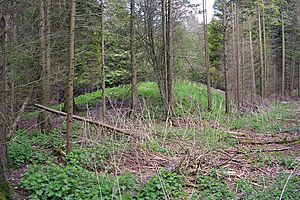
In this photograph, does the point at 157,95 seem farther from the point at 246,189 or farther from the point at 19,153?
the point at 246,189

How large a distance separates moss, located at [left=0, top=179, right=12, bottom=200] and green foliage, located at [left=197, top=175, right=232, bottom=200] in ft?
10.6

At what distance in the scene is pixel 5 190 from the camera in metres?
5.26

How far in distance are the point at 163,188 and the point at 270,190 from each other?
5.97 feet

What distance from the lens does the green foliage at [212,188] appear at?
560 centimetres

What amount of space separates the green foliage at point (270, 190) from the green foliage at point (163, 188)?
1076mm

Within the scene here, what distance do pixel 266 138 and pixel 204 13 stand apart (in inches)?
423

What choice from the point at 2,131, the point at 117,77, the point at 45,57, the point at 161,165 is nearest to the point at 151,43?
the point at 117,77

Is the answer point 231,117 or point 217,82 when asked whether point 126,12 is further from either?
point 217,82

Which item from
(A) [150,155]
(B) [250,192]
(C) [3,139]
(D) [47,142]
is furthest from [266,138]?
(C) [3,139]

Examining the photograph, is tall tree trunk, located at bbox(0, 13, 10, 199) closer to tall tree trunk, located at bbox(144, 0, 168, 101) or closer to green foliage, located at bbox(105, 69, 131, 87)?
tall tree trunk, located at bbox(144, 0, 168, 101)

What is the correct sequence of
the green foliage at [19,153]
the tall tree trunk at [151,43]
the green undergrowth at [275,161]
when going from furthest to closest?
1. the tall tree trunk at [151,43]
2. the green undergrowth at [275,161]
3. the green foliage at [19,153]

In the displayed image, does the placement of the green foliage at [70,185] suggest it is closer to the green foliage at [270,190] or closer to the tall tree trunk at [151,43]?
the green foliage at [270,190]

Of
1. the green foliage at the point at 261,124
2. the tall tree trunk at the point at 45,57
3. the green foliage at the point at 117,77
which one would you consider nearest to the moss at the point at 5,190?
the tall tree trunk at the point at 45,57

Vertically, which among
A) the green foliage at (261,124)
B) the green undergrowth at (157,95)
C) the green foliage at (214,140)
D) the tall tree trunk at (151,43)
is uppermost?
the tall tree trunk at (151,43)
